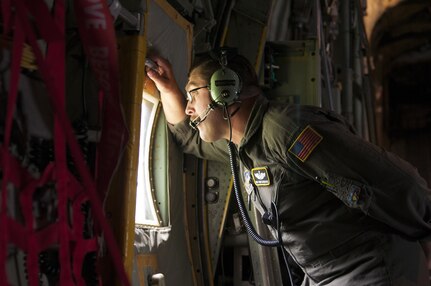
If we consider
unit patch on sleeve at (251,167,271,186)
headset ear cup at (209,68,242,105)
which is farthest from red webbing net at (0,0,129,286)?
unit patch on sleeve at (251,167,271,186)

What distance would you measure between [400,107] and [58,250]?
31.5ft

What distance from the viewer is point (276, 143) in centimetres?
201

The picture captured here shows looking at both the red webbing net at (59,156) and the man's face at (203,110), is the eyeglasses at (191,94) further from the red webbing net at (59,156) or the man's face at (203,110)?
the red webbing net at (59,156)

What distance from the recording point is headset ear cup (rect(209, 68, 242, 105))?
2084mm

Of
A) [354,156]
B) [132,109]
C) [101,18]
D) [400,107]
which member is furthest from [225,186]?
[400,107]

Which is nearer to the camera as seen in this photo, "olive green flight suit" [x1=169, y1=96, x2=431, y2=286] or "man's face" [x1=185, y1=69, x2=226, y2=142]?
"olive green flight suit" [x1=169, y1=96, x2=431, y2=286]

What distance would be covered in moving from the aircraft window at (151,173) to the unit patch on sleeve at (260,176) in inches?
16.3

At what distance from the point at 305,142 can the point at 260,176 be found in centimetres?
33

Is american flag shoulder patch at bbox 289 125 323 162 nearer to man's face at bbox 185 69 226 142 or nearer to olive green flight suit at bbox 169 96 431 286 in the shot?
olive green flight suit at bbox 169 96 431 286

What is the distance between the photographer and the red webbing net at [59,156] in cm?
109

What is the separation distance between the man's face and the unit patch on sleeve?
217 millimetres

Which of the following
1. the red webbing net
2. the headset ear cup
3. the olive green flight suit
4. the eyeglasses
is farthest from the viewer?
the eyeglasses

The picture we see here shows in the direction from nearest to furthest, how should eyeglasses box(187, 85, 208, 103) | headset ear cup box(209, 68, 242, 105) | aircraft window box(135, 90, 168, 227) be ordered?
headset ear cup box(209, 68, 242, 105), eyeglasses box(187, 85, 208, 103), aircraft window box(135, 90, 168, 227)

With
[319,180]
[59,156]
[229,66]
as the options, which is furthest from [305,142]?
[59,156]
